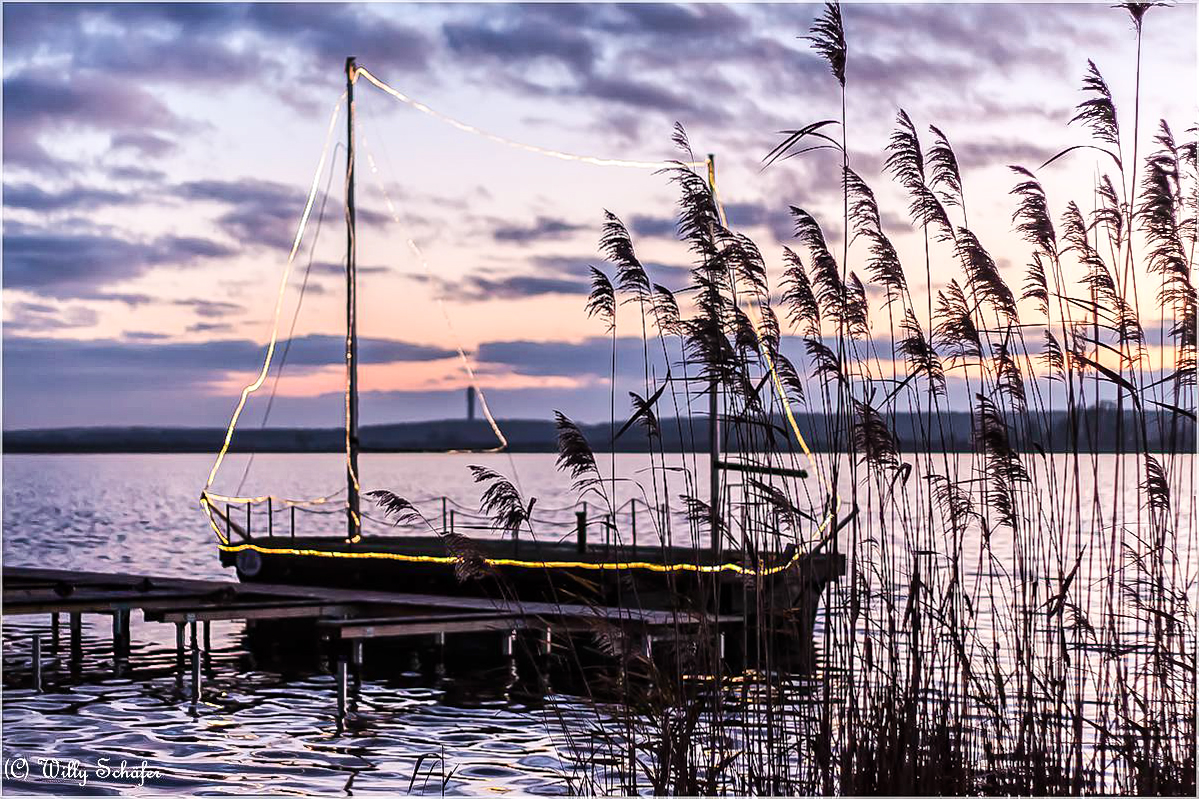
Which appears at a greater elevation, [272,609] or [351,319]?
[351,319]

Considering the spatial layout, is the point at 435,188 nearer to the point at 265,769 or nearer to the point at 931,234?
the point at 265,769

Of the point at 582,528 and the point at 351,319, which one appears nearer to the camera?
the point at 582,528

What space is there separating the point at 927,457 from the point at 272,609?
10817mm

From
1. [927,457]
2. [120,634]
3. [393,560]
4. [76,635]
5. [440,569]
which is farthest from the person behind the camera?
[393,560]

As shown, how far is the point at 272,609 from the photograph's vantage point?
15734mm

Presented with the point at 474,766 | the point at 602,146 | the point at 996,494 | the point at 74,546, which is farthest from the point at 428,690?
the point at 74,546

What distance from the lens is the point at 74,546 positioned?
44219 mm

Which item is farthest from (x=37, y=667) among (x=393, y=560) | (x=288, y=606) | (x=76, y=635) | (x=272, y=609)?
(x=393, y=560)

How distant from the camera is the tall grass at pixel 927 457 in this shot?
5.69 m

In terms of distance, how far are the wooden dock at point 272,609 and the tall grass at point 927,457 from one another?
22.9 feet

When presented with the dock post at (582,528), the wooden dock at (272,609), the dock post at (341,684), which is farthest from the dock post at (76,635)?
the dock post at (582,528)

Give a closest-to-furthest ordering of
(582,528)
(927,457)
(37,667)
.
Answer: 1. (927,457)
2. (37,667)
3. (582,528)

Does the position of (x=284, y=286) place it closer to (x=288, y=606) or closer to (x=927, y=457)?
(x=288, y=606)

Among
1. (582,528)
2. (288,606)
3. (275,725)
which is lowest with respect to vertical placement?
(275,725)
